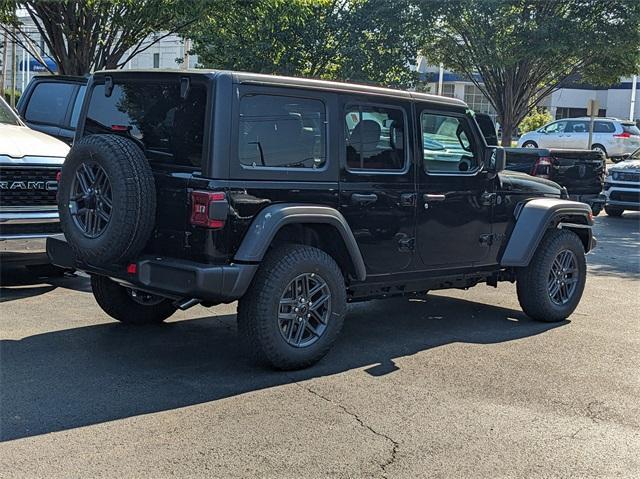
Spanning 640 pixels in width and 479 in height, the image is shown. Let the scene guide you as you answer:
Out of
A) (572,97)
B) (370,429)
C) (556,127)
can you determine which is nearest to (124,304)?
(370,429)

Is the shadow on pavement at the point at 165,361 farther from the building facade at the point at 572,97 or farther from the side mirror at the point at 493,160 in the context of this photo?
the building facade at the point at 572,97

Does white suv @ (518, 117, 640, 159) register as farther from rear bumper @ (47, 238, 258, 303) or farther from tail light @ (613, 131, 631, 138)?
rear bumper @ (47, 238, 258, 303)

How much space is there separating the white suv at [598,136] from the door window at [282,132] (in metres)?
27.6

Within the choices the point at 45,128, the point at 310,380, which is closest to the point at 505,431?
the point at 310,380

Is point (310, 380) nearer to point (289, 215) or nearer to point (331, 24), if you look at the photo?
point (289, 215)

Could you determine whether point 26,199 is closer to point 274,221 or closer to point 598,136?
point 274,221

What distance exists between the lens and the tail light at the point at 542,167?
1397 centimetres

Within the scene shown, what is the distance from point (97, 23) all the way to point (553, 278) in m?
11.2

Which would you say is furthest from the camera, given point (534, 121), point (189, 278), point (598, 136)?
point (534, 121)

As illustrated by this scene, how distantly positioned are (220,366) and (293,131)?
1681 mm

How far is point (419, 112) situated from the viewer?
6.18 meters

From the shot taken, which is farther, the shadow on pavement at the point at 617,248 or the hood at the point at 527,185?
the shadow on pavement at the point at 617,248

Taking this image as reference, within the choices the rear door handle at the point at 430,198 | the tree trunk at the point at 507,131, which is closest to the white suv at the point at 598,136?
the tree trunk at the point at 507,131

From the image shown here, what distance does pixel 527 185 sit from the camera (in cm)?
714
